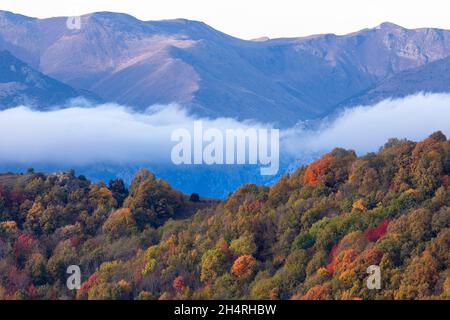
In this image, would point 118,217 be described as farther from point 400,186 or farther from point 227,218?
point 400,186

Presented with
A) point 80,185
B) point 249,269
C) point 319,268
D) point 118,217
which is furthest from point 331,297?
point 80,185

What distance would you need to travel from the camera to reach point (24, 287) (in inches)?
4242

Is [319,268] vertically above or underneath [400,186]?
underneath

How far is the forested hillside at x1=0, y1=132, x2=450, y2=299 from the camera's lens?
94.5 meters

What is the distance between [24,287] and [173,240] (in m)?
15.3

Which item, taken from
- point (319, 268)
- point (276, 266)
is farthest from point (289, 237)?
point (319, 268)

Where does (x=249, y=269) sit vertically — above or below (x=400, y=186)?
below

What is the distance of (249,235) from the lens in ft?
363

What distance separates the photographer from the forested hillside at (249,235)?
310ft

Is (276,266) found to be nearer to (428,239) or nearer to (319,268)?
(319,268)

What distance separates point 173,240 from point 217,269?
1164 centimetres

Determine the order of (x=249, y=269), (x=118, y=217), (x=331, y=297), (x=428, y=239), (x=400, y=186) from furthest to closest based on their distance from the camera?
(x=118, y=217)
(x=400, y=186)
(x=249, y=269)
(x=428, y=239)
(x=331, y=297)

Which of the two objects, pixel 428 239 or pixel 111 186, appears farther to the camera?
pixel 111 186

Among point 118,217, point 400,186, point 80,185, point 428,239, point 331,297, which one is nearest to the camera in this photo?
point 331,297
